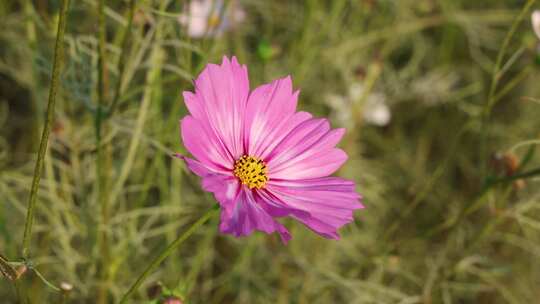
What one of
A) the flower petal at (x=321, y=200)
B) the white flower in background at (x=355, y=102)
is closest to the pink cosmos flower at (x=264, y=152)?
the flower petal at (x=321, y=200)

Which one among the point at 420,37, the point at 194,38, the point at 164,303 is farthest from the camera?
the point at 420,37

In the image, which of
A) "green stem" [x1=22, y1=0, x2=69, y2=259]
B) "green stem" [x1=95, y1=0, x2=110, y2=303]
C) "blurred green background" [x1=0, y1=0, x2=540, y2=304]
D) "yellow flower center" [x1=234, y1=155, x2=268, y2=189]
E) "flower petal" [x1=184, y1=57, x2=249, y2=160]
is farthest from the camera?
"blurred green background" [x1=0, y1=0, x2=540, y2=304]

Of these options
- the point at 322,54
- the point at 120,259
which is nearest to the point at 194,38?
the point at 322,54

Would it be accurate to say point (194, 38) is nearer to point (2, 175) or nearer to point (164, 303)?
point (2, 175)

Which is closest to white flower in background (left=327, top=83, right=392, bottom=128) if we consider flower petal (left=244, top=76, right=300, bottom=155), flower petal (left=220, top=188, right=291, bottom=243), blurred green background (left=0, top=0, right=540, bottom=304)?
blurred green background (left=0, top=0, right=540, bottom=304)

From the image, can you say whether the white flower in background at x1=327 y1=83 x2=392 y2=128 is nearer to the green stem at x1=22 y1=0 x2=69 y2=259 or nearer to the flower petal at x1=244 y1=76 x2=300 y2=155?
the flower petal at x1=244 y1=76 x2=300 y2=155

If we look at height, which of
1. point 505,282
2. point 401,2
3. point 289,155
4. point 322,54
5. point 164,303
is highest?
point 401,2
